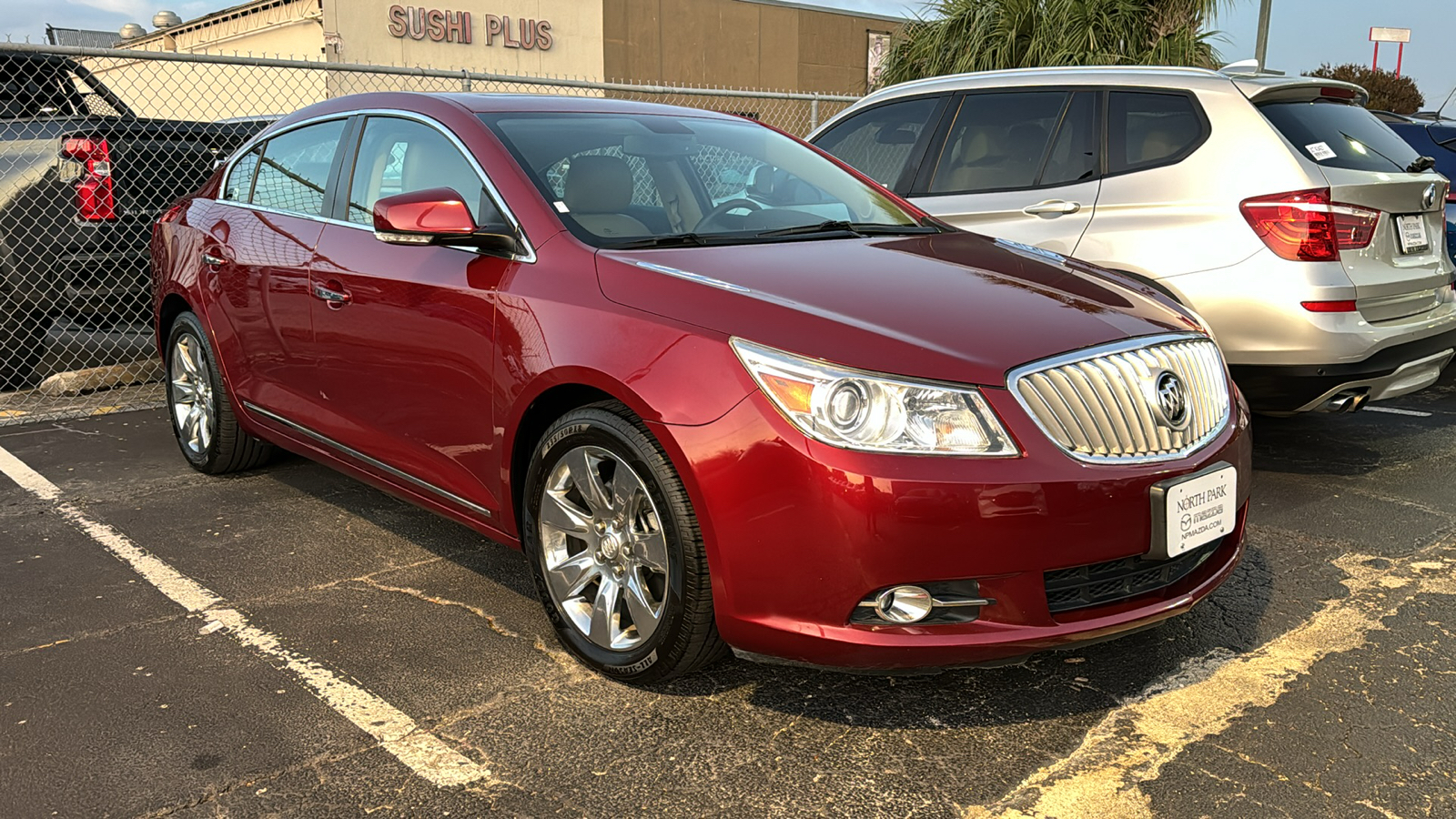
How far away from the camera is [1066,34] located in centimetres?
1306

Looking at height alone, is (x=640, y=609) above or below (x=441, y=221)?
below

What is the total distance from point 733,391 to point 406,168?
1.79 meters

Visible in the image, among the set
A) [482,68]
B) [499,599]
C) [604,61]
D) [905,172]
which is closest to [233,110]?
[482,68]

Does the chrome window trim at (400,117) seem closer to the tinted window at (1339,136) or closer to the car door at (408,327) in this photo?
the car door at (408,327)

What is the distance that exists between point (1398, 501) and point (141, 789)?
15.1 feet

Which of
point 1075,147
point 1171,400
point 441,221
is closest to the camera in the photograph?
point 1171,400

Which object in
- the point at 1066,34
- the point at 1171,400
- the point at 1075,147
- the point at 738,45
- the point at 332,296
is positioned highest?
the point at 738,45

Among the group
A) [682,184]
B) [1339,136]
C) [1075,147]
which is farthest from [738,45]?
[682,184]

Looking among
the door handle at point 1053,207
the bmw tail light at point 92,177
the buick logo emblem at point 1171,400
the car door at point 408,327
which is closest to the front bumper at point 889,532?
the buick logo emblem at point 1171,400

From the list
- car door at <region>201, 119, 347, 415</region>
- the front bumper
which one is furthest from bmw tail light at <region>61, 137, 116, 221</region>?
the front bumper

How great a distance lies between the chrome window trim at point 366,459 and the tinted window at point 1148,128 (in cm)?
323

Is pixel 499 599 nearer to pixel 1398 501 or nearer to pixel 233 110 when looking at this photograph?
pixel 1398 501

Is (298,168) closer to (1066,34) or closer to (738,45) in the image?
(1066,34)

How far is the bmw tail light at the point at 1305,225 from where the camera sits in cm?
455
